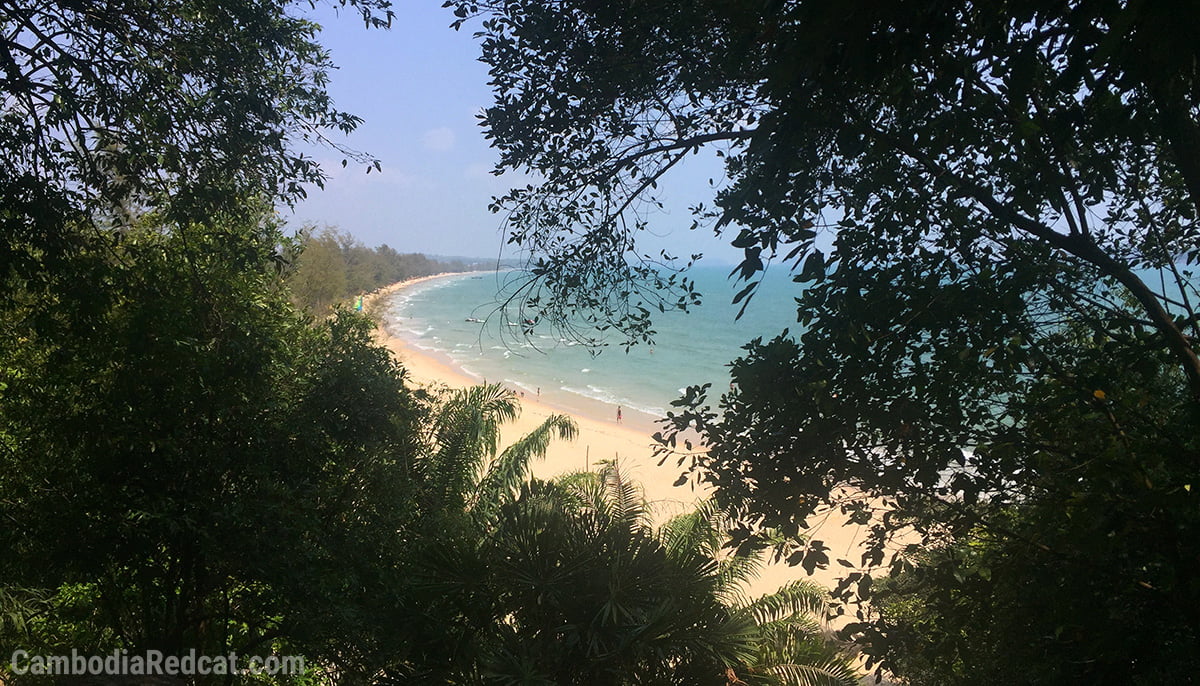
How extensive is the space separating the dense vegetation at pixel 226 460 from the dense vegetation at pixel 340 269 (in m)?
1.13

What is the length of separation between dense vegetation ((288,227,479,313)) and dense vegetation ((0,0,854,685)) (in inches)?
44.7

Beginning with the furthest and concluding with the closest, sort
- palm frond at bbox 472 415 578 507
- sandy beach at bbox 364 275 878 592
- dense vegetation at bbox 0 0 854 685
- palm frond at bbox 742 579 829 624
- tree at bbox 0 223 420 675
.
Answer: sandy beach at bbox 364 275 878 592 < palm frond at bbox 472 415 578 507 < palm frond at bbox 742 579 829 624 < tree at bbox 0 223 420 675 < dense vegetation at bbox 0 0 854 685

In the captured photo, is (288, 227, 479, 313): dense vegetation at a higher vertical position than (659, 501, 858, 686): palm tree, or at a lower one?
higher

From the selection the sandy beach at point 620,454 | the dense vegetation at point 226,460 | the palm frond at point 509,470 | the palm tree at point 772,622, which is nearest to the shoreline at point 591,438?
the sandy beach at point 620,454

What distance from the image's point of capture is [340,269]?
5006cm

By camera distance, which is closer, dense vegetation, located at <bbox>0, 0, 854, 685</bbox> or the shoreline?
dense vegetation, located at <bbox>0, 0, 854, 685</bbox>

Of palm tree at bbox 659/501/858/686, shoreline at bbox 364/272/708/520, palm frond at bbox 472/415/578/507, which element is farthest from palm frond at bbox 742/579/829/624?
shoreline at bbox 364/272/708/520

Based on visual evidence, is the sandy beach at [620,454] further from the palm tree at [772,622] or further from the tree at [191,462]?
the tree at [191,462]

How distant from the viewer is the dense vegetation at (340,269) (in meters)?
31.5

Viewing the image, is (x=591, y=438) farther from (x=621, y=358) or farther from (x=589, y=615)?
(x=589, y=615)

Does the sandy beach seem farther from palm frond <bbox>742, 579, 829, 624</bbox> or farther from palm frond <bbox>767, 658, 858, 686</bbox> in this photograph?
palm frond <bbox>767, 658, 858, 686</bbox>

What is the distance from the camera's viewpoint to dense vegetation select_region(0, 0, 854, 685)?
4332mm

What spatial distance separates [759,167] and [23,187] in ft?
12.9

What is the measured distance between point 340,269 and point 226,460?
47.0 metres
